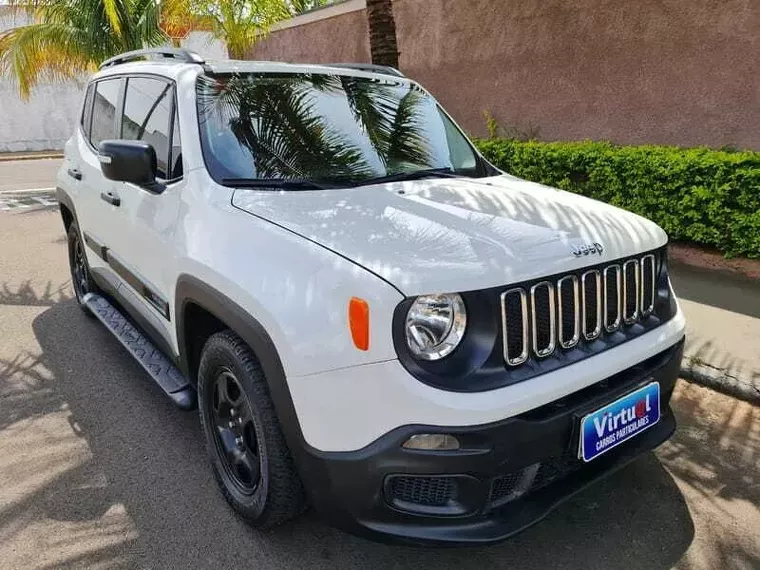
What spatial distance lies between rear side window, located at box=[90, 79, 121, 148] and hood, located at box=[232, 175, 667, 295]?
193 cm

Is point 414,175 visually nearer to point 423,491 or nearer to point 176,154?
point 176,154

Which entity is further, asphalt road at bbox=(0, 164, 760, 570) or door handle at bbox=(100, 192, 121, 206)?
door handle at bbox=(100, 192, 121, 206)

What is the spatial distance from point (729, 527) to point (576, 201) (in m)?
1.55

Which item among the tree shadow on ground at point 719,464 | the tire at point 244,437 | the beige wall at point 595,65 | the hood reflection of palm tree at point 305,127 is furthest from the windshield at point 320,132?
the beige wall at point 595,65

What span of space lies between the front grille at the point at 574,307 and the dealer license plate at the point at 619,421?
0.26 metres

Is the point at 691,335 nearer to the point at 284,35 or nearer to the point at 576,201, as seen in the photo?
the point at 576,201

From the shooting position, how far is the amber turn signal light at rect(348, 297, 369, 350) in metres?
1.92

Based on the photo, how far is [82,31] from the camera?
965 cm

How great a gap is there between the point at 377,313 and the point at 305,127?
5.06ft

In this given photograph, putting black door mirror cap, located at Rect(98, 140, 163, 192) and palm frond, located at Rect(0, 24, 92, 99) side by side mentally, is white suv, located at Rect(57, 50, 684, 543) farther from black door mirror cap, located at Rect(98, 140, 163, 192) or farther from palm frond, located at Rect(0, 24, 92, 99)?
Result: palm frond, located at Rect(0, 24, 92, 99)

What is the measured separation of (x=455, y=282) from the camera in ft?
6.38

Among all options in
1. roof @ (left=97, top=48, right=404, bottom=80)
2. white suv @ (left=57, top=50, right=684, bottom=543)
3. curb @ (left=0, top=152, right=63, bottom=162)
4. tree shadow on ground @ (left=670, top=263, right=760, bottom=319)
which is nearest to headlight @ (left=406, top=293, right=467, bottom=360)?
white suv @ (left=57, top=50, right=684, bottom=543)

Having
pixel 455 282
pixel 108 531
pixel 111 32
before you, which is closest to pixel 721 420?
pixel 455 282

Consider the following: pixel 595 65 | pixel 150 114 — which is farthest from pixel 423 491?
pixel 595 65
